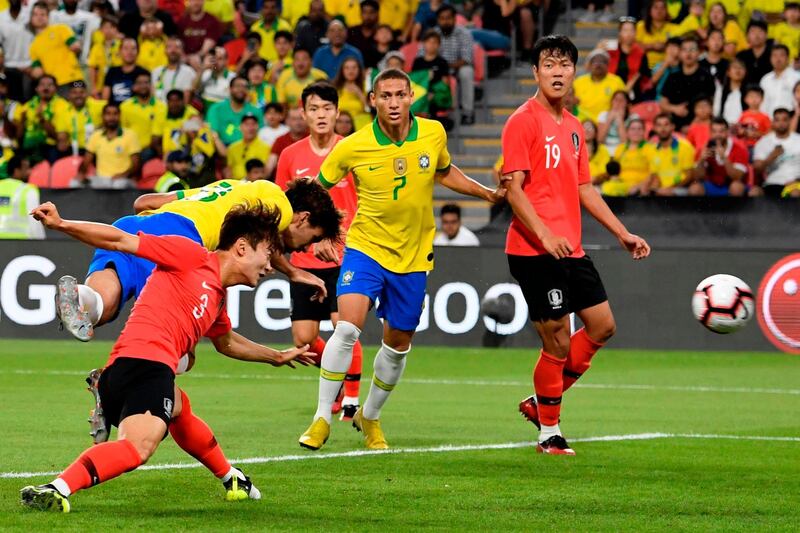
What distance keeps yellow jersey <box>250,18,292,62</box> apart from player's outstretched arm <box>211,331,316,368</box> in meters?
16.2

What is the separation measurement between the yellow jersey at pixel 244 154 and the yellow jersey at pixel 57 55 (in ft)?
14.2

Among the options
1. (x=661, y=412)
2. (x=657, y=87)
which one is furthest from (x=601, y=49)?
(x=661, y=412)

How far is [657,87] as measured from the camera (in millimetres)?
20906

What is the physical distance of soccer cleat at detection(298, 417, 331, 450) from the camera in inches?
369

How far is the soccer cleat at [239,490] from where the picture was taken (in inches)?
285

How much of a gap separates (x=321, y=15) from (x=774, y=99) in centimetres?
694

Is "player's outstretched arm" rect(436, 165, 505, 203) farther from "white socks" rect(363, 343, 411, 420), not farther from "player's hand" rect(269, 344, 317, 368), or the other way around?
"player's hand" rect(269, 344, 317, 368)

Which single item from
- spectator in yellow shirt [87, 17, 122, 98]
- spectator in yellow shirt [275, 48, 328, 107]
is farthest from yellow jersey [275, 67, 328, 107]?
spectator in yellow shirt [87, 17, 122, 98]

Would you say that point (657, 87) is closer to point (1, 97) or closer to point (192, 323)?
point (1, 97)

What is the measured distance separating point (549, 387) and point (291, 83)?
12744mm

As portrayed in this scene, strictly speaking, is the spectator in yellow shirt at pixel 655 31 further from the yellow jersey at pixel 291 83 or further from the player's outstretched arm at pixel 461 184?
the player's outstretched arm at pixel 461 184

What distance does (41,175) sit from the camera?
72.8 ft

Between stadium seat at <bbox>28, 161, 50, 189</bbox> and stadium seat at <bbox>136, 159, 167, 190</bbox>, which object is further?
stadium seat at <bbox>28, 161, 50, 189</bbox>

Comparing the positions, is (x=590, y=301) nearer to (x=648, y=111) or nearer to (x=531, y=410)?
(x=531, y=410)
